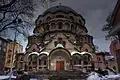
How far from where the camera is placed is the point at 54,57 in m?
32.2

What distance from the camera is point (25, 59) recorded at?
108ft

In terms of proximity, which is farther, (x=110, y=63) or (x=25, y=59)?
(x=110, y=63)

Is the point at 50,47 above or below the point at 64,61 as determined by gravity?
above

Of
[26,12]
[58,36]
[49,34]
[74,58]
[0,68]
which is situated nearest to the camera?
[26,12]

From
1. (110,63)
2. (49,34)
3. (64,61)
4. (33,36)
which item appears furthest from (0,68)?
(110,63)

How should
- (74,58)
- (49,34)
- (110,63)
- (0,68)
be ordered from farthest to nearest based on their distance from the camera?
(0,68), (110,63), (49,34), (74,58)

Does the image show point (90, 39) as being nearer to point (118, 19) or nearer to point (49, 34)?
point (49, 34)

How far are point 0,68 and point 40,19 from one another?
2080 cm

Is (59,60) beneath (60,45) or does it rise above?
beneath

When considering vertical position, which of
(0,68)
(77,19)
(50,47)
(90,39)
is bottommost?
(0,68)

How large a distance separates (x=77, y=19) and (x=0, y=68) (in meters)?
28.5

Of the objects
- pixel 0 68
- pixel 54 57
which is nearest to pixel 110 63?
pixel 54 57

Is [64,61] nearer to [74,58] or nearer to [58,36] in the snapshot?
[74,58]

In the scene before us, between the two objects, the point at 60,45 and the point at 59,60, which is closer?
the point at 60,45
